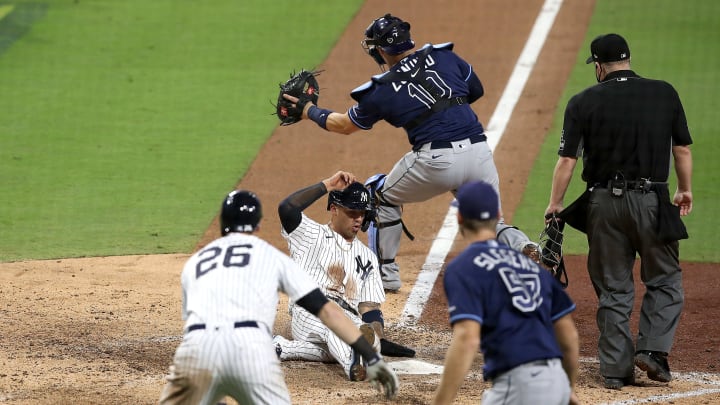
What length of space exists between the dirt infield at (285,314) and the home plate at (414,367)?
103 mm

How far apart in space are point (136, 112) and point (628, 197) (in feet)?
26.3

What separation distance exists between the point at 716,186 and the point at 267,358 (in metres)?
8.05

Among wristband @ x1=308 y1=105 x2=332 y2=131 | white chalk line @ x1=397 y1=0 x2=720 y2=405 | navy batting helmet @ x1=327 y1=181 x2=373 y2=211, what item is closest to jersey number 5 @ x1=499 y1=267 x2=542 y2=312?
white chalk line @ x1=397 y1=0 x2=720 y2=405

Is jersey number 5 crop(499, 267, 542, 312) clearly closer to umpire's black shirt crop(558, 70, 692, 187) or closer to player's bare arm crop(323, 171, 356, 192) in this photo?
umpire's black shirt crop(558, 70, 692, 187)

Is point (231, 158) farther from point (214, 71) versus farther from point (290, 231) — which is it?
point (290, 231)

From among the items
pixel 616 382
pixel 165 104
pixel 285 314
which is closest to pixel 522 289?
pixel 616 382

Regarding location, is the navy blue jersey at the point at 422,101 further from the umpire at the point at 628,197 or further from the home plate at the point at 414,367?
the home plate at the point at 414,367

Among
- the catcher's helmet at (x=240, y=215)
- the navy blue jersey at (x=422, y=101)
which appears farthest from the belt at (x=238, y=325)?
the navy blue jersey at (x=422, y=101)

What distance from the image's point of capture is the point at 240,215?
5.04 meters

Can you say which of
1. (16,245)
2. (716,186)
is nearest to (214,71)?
(16,245)

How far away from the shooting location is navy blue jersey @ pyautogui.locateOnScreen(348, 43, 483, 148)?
23.8ft

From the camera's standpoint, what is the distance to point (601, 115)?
6781 mm

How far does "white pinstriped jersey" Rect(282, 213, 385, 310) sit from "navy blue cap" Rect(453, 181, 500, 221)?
8.45ft

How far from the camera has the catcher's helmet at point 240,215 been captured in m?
5.04
